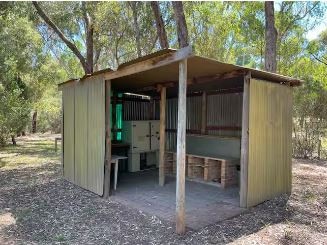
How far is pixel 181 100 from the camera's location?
4344 millimetres

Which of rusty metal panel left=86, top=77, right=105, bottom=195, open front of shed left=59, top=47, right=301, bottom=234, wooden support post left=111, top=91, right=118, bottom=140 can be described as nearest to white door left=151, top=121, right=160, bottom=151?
open front of shed left=59, top=47, right=301, bottom=234

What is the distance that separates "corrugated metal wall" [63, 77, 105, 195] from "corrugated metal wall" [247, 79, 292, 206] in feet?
8.99

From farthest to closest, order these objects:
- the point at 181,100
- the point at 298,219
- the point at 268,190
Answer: the point at 268,190, the point at 298,219, the point at 181,100

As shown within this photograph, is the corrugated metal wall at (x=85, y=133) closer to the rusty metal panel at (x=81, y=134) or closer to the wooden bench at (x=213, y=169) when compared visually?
the rusty metal panel at (x=81, y=134)

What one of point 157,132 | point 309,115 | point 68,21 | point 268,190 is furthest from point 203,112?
point 68,21

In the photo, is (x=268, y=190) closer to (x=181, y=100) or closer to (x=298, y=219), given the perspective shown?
(x=298, y=219)

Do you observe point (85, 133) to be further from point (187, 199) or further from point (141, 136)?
point (187, 199)

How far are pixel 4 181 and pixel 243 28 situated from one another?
10.4 m

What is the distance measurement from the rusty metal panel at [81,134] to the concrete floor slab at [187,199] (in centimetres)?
84

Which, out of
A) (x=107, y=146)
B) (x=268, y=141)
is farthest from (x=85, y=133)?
(x=268, y=141)

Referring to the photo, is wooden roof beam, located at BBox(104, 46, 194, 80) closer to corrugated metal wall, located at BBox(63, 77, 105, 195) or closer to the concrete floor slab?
corrugated metal wall, located at BBox(63, 77, 105, 195)

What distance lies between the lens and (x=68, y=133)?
7.56 m

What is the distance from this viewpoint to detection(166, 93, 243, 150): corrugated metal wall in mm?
7695

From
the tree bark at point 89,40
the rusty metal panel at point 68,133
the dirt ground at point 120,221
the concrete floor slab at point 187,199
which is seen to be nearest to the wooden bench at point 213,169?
the concrete floor slab at point 187,199
